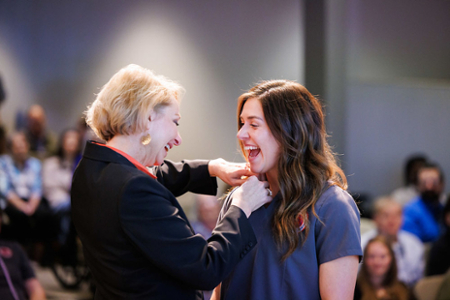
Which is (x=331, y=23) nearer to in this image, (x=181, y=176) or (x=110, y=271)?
Result: (x=181, y=176)

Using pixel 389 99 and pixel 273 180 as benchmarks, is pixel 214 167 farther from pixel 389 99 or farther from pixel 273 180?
pixel 389 99

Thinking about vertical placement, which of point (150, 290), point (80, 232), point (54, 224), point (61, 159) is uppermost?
point (80, 232)

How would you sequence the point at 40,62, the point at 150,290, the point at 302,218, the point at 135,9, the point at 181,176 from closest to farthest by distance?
the point at 150,290 → the point at 302,218 → the point at 181,176 → the point at 135,9 → the point at 40,62

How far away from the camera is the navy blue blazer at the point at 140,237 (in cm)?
109

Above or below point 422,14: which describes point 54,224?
below

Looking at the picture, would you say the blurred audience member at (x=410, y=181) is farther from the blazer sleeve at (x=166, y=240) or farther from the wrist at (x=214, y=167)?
the blazer sleeve at (x=166, y=240)

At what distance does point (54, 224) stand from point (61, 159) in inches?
21.0

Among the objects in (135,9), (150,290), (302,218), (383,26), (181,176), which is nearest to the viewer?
(150,290)

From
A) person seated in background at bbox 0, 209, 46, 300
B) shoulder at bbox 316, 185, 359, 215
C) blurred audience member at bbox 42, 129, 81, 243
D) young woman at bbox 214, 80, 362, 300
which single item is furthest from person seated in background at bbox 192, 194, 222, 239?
shoulder at bbox 316, 185, 359, 215

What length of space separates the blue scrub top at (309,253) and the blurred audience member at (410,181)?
10.00 feet

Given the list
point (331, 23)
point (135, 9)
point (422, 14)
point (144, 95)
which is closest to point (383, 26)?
point (422, 14)

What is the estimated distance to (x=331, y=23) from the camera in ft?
10.2

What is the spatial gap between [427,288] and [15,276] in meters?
2.78

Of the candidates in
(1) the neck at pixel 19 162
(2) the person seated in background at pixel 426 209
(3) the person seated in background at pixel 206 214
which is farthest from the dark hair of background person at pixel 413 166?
(1) the neck at pixel 19 162
